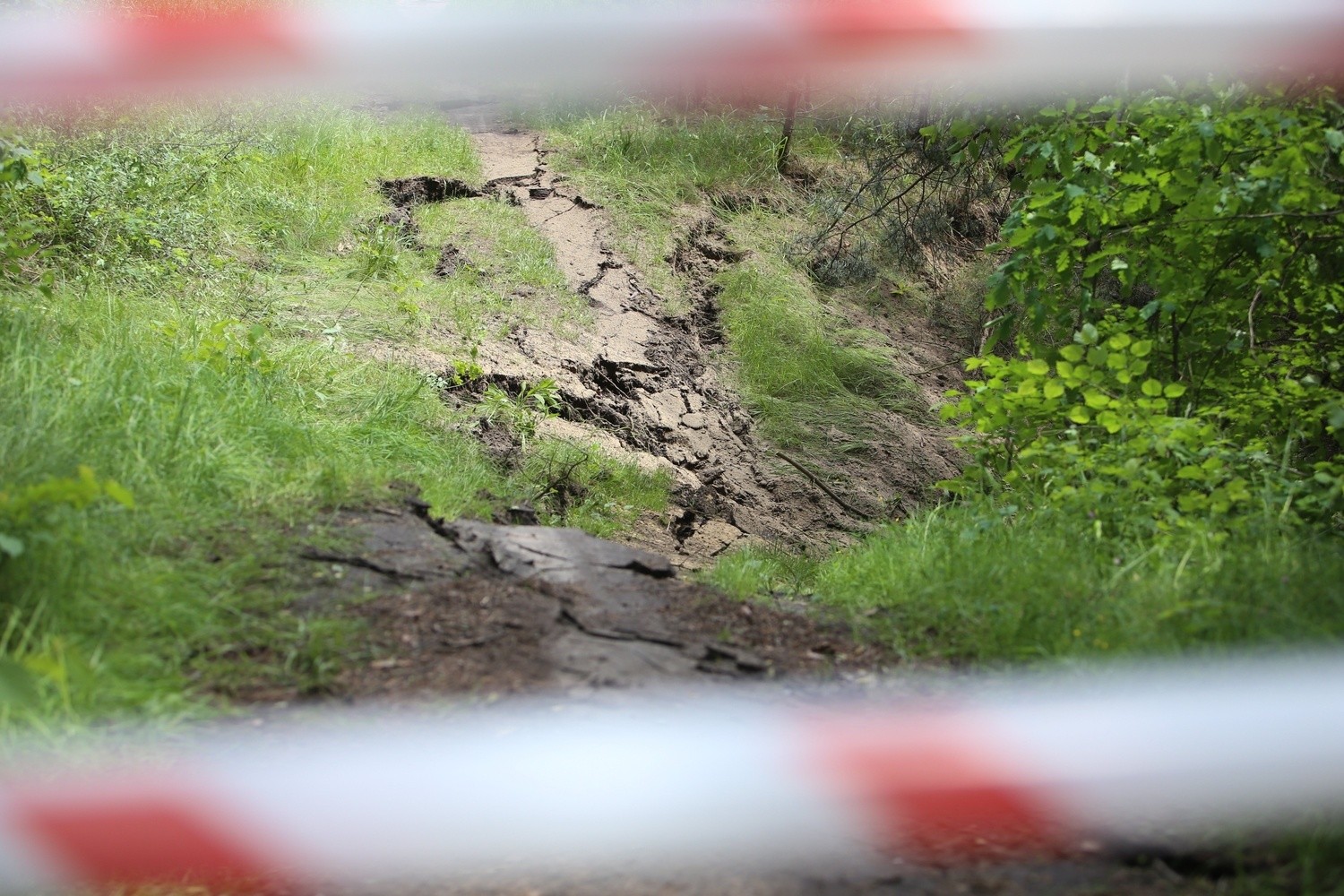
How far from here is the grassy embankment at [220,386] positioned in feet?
7.52

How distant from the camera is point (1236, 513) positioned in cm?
324

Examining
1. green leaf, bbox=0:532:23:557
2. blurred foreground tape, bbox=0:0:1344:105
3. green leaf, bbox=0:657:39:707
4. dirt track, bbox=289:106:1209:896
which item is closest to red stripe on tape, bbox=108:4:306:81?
blurred foreground tape, bbox=0:0:1344:105

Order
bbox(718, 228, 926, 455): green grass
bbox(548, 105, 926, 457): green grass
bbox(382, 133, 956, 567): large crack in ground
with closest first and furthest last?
bbox(382, 133, 956, 567): large crack in ground
bbox(718, 228, 926, 455): green grass
bbox(548, 105, 926, 457): green grass

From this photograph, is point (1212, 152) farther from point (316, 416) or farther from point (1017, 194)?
point (1017, 194)

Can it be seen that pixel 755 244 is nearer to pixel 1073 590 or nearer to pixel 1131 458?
pixel 1131 458

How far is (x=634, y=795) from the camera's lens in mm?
1841

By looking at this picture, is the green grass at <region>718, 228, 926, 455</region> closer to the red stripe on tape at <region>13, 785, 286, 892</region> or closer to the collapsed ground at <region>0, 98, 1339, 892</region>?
the collapsed ground at <region>0, 98, 1339, 892</region>

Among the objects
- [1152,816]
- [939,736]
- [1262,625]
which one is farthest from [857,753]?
[1262,625]

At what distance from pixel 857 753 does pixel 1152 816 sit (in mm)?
493

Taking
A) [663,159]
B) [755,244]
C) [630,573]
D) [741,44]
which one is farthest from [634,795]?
[663,159]

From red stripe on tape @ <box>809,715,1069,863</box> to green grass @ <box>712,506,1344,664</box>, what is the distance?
0.65 m

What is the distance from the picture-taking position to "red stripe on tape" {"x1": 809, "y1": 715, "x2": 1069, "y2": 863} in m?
1.78

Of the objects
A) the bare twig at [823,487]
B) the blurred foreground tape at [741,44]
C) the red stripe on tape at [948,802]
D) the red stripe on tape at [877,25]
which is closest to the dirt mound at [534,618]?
the red stripe on tape at [948,802]

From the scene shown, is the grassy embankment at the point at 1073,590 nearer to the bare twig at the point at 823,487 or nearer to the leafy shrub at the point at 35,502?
the bare twig at the point at 823,487
